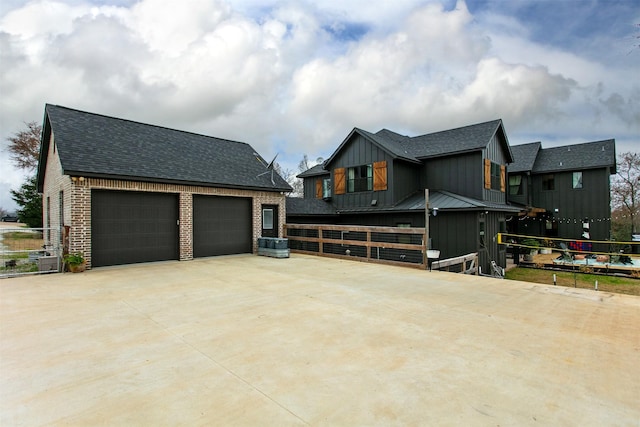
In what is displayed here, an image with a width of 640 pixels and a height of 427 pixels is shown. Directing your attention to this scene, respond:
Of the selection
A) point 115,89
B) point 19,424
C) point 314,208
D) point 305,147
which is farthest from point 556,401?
point 305,147

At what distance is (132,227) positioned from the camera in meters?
10.4

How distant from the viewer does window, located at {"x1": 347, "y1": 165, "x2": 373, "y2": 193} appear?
16.7 m

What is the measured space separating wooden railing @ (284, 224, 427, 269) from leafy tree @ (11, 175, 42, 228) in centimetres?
2106

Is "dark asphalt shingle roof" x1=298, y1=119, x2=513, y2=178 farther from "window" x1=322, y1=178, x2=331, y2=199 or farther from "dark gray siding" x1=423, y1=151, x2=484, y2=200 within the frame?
"window" x1=322, y1=178, x2=331, y2=199

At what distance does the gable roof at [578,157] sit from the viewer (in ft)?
61.2

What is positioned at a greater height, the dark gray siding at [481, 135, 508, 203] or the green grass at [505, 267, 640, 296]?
the dark gray siding at [481, 135, 508, 203]

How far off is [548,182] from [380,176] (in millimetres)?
12317

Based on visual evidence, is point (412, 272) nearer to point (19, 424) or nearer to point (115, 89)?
point (19, 424)

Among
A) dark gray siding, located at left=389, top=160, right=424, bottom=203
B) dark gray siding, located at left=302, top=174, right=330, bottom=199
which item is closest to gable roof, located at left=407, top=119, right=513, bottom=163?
dark gray siding, located at left=389, top=160, right=424, bottom=203

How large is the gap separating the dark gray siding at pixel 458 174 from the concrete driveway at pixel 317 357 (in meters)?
8.56

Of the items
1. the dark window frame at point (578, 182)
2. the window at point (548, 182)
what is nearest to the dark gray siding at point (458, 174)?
the window at point (548, 182)

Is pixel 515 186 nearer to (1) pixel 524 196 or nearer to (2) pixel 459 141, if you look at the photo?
(1) pixel 524 196

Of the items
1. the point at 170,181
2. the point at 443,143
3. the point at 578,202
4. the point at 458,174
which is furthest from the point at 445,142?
the point at 170,181

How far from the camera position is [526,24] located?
1062 centimetres
